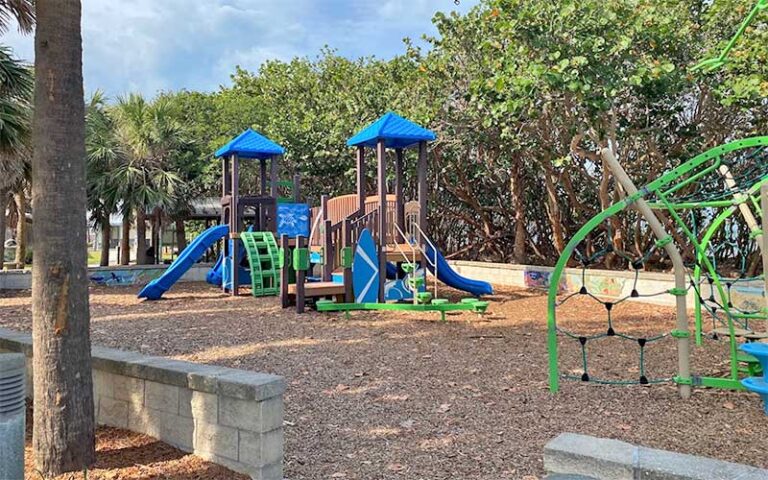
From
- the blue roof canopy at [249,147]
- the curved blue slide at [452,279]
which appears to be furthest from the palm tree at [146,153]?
the curved blue slide at [452,279]

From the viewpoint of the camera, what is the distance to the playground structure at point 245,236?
12.2 meters

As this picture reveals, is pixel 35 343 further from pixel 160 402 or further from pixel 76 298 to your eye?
pixel 160 402

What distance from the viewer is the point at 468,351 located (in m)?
6.65

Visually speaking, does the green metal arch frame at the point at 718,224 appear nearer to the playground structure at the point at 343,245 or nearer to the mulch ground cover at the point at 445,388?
the mulch ground cover at the point at 445,388

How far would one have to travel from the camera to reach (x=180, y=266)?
12.2 meters

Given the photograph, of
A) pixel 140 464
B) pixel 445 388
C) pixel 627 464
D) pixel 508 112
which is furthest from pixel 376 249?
pixel 627 464

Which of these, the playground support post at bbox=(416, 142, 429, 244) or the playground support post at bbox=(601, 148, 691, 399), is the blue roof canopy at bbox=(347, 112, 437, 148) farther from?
the playground support post at bbox=(601, 148, 691, 399)

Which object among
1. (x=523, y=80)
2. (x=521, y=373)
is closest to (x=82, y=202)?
(x=521, y=373)

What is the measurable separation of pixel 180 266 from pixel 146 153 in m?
7.46

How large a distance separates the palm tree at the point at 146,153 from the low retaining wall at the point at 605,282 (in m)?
9.16

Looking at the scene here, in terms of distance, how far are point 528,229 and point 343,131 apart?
267 inches

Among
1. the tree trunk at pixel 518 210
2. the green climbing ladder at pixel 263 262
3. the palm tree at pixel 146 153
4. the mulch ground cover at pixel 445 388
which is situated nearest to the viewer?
the mulch ground cover at pixel 445 388

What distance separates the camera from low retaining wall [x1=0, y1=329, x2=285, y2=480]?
2.97 m

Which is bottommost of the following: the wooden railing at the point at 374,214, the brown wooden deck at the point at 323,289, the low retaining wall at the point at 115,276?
the brown wooden deck at the point at 323,289
